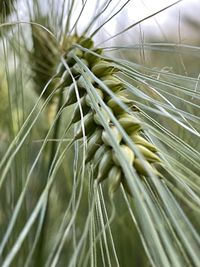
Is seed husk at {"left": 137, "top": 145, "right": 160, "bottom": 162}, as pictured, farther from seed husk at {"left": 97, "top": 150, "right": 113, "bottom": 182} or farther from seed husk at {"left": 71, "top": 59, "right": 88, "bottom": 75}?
→ seed husk at {"left": 71, "top": 59, "right": 88, "bottom": 75}

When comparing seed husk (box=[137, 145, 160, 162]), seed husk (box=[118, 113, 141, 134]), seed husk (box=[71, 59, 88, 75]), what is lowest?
seed husk (box=[137, 145, 160, 162])

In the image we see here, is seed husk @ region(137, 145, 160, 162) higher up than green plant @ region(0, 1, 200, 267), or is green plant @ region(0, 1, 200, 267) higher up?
green plant @ region(0, 1, 200, 267)

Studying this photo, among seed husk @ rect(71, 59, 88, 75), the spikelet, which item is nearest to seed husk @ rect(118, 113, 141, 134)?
the spikelet

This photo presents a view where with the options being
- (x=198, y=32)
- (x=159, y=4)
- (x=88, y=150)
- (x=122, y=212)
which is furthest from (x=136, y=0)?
(x=88, y=150)

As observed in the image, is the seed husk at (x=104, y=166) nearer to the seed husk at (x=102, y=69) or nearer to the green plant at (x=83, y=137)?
the green plant at (x=83, y=137)

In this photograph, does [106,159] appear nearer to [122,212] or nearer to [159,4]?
[122,212]

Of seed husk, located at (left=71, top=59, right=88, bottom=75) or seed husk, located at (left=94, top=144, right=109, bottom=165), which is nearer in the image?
seed husk, located at (left=94, top=144, right=109, bottom=165)

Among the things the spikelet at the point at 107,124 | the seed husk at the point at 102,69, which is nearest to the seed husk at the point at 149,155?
the spikelet at the point at 107,124
